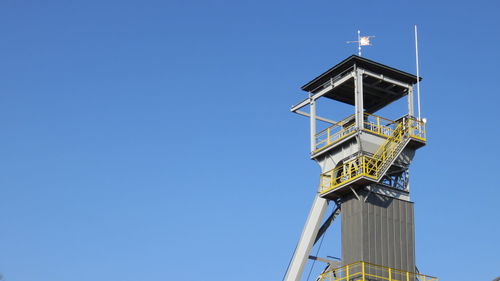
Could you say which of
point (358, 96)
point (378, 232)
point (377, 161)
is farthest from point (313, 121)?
point (378, 232)

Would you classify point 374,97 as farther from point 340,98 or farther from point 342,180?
point 342,180

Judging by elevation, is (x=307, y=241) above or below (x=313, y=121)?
below

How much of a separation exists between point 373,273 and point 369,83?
11796mm

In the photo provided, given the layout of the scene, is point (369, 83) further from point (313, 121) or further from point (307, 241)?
point (307, 241)

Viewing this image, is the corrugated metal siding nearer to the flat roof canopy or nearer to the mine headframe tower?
the mine headframe tower

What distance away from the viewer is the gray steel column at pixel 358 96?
55219 mm

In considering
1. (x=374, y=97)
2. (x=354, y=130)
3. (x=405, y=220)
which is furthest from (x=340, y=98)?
(x=405, y=220)

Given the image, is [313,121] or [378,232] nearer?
[378,232]

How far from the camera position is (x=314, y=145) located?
5791 centimetres

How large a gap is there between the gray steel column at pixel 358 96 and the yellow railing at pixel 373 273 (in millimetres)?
8095

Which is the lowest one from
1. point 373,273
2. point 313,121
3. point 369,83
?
point 373,273

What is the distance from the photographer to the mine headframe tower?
52.9m

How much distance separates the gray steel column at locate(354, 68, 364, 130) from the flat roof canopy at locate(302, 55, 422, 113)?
0.51m

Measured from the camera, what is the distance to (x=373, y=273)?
52031 mm
